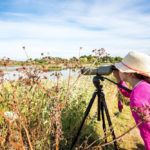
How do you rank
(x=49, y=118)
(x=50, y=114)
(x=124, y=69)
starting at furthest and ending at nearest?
(x=49, y=118) → (x=124, y=69) → (x=50, y=114)

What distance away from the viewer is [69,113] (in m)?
6.02

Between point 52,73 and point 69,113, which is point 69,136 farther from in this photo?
point 52,73

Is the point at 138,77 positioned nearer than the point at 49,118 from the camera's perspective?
Yes

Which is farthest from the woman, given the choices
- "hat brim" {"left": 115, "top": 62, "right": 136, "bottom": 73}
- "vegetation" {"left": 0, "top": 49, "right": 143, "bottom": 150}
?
"vegetation" {"left": 0, "top": 49, "right": 143, "bottom": 150}

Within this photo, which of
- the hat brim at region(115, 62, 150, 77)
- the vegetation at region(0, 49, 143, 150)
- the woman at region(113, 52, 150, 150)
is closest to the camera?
the vegetation at region(0, 49, 143, 150)

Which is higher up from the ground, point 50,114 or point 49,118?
point 50,114

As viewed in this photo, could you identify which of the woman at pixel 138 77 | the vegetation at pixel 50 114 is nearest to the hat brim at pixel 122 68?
the woman at pixel 138 77

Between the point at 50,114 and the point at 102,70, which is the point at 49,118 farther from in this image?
the point at 50,114

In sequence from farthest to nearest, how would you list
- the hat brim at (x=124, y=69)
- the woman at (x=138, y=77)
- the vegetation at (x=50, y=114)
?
the hat brim at (x=124, y=69) → the woman at (x=138, y=77) → the vegetation at (x=50, y=114)

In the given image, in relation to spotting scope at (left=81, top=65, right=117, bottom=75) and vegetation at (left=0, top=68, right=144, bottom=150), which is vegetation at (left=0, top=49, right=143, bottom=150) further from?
spotting scope at (left=81, top=65, right=117, bottom=75)

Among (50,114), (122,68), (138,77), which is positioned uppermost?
(122,68)

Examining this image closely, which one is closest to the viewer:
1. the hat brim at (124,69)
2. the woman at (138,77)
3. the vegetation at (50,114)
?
the vegetation at (50,114)

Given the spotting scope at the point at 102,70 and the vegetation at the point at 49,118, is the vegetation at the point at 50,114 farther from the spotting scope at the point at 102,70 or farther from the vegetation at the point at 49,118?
the spotting scope at the point at 102,70

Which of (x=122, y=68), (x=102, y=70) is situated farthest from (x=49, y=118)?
(x=122, y=68)
